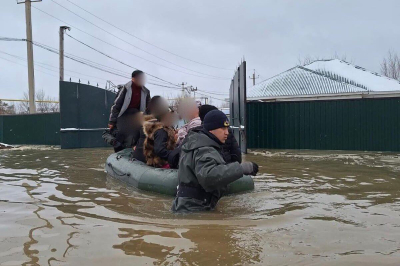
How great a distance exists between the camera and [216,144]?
405cm

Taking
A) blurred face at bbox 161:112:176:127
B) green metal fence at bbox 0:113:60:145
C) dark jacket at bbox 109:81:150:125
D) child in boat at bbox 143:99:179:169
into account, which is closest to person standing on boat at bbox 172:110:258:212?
child in boat at bbox 143:99:179:169

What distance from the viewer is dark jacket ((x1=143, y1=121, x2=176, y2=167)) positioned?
5.62 m

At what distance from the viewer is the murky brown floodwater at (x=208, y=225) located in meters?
2.90

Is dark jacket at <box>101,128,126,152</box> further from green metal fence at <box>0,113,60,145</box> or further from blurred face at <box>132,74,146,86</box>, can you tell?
green metal fence at <box>0,113,60,145</box>

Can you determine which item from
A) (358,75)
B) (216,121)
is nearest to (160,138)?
(216,121)

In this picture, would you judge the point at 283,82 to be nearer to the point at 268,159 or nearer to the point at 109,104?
the point at 109,104

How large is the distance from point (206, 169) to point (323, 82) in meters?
16.0

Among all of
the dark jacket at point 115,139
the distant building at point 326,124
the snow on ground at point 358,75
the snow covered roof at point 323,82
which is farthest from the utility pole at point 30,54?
the dark jacket at point 115,139

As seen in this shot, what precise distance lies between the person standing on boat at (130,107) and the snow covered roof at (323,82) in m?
10.7

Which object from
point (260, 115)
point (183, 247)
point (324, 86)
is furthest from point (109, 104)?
point (183, 247)

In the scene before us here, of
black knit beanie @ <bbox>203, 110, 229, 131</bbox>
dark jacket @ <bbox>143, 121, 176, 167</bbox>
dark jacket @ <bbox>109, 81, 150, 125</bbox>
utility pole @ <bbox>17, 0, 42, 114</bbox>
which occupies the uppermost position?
utility pole @ <bbox>17, 0, 42, 114</bbox>

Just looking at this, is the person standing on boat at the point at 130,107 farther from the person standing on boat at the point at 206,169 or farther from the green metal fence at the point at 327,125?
the green metal fence at the point at 327,125

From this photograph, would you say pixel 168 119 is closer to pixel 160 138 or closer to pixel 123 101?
pixel 160 138

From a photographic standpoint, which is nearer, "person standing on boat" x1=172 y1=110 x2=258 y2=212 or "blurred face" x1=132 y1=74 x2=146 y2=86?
"person standing on boat" x1=172 y1=110 x2=258 y2=212
